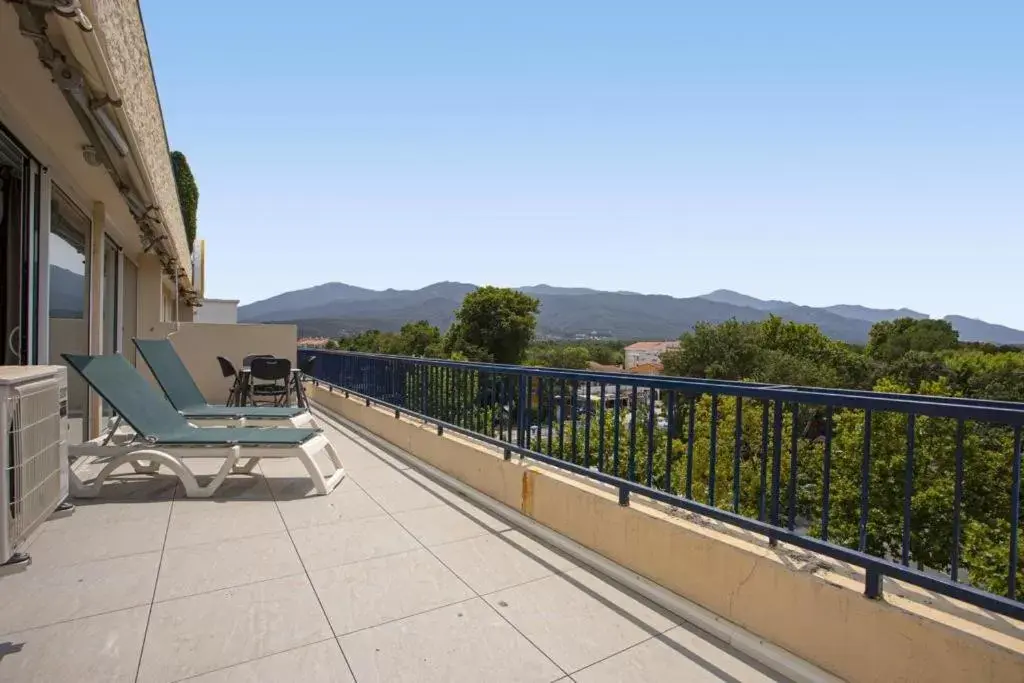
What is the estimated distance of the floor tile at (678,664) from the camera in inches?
80.0

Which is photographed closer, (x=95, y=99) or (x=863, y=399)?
(x=863, y=399)

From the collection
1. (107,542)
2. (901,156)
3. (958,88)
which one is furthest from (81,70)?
(901,156)

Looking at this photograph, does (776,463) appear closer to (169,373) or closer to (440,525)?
(440,525)

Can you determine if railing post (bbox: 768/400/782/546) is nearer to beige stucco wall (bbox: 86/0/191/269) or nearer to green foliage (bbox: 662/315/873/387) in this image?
beige stucco wall (bbox: 86/0/191/269)

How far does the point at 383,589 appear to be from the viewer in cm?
271

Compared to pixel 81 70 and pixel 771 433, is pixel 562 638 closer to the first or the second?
pixel 771 433

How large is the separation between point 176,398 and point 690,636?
5.28 meters

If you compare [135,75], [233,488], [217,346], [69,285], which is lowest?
[233,488]

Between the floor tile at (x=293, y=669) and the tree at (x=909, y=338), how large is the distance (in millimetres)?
65086

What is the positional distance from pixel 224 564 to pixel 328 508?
1071mm

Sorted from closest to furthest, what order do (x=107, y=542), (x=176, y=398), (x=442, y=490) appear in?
(x=107, y=542) → (x=442, y=490) → (x=176, y=398)

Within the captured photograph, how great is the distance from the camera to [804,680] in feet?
6.51

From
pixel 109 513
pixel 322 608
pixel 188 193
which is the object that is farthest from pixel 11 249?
pixel 188 193

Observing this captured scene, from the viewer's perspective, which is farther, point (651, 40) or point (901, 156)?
point (901, 156)
